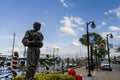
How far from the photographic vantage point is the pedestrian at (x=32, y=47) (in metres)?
9.46

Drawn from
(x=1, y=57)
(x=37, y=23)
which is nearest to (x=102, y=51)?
(x=1, y=57)

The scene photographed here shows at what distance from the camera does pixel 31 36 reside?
32.4 feet

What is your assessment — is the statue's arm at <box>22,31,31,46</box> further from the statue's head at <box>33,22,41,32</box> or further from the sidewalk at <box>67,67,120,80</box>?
the sidewalk at <box>67,67,120,80</box>

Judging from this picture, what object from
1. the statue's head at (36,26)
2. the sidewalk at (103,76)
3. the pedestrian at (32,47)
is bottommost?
the sidewalk at (103,76)

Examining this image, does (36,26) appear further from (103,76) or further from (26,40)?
(103,76)

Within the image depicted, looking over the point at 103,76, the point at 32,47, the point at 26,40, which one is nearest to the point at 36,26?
the point at 26,40

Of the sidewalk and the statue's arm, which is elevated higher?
the statue's arm

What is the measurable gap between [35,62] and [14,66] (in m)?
3.96

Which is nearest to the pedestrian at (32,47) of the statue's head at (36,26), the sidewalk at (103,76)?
the statue's head at (36,26)

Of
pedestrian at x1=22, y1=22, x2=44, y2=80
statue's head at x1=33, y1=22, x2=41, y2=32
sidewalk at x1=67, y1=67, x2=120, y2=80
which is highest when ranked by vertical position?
statue's head at x1=33, y1=22, x2=41, y2=32

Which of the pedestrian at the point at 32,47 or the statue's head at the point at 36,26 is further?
the statue's head at the point at 36,26

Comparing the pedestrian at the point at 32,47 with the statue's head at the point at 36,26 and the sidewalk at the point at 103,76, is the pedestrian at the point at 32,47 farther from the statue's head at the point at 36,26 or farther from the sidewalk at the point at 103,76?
the sidewalk at the point at 103,76

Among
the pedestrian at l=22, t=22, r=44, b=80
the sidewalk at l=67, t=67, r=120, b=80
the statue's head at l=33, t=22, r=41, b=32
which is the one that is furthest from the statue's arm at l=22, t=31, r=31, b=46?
the sidewalk at l=67, t=67, r=120, b=80

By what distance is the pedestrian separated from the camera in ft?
31.0
